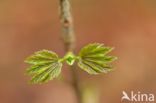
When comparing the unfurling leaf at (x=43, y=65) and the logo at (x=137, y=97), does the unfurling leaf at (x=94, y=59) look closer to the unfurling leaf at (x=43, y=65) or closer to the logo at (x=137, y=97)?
the unfurling leaf at (x=43, y=65)

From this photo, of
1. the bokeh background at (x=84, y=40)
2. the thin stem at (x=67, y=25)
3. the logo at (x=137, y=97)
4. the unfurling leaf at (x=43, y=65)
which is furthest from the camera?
the bokeh background at (x=84, y=40)

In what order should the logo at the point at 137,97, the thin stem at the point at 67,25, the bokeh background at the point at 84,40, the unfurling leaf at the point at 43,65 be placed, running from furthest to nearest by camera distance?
1. the bokeh background at the point at 84,40
2. the logo at the point at 137,97
3. the thin stem at the point at 67,25
4. the unfurling leaf at the point at 43,65

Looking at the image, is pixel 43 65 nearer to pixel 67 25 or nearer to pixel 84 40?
pixel 67 25

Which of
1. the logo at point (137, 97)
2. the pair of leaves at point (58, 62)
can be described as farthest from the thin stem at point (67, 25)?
the logo at point (137, 97)

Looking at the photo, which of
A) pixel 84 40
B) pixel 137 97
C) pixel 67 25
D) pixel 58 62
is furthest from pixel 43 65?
pixel 84 40

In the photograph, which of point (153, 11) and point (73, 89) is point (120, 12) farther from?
point (73, 89)

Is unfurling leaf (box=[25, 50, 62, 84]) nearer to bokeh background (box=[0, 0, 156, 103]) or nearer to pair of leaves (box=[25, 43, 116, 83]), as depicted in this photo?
pair of leaves (box=[25, 43, 116, 83])
